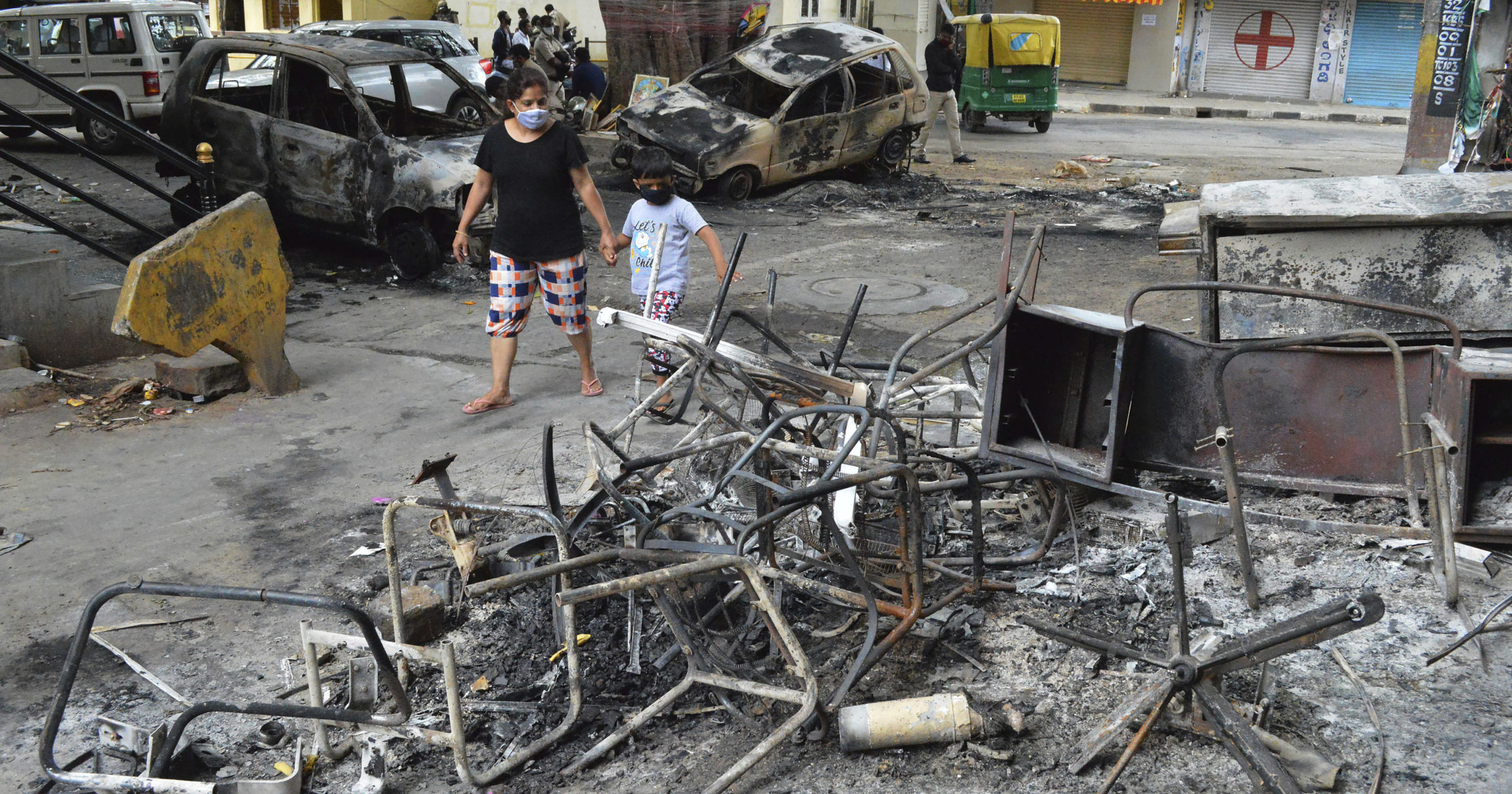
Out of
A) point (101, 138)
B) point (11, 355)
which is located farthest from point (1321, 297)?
point (101, 138)

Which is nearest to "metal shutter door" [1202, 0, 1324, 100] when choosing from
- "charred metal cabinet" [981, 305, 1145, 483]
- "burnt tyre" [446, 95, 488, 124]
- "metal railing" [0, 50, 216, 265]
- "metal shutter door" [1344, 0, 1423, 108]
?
"metal shutter door" [1344, 0, 1423, 108]

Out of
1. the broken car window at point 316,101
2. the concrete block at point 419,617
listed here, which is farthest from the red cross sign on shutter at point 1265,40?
the concrete block at point 419,617

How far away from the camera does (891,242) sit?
10242 mm

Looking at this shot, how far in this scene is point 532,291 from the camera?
18.8 ft

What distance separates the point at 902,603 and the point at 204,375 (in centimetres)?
409

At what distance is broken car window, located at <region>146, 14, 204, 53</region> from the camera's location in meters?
14.1

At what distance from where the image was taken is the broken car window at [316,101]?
907 centimetres

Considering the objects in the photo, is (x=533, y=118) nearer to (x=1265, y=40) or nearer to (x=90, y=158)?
(x=90, y=158)

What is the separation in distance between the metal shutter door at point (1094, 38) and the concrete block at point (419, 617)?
26.8 meters

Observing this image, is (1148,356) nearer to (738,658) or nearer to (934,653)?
(934,653)

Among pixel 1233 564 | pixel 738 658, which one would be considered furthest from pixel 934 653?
pixel 1233 564

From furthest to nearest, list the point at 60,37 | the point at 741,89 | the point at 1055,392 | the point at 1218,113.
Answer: the point at 1218,113, the point at 60,37, the point at 741,89, the point at 1055,392

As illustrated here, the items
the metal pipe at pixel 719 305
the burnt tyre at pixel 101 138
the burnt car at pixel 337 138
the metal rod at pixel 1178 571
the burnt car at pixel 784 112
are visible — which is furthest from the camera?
the burnt tyre at pixel 101 138

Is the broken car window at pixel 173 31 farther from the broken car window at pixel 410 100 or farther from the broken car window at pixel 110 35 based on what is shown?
the broken car window at pixel 410 100
